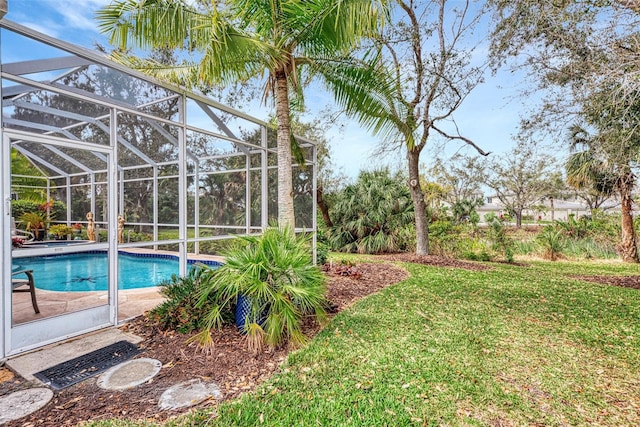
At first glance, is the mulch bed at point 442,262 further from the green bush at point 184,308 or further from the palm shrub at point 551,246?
the green bush at point 184,308

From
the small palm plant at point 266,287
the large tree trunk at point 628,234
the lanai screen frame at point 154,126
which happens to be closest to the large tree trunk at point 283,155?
the lanai screen frame at point 154,126

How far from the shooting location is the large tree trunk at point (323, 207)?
13641 mm

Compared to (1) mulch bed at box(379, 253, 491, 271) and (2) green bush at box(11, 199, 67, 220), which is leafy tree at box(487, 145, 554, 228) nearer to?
(1) mulch bed at box(379, 253, 491, 271)

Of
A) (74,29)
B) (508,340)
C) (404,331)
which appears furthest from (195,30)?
(74,29)

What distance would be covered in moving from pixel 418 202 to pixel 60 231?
8.84 metres

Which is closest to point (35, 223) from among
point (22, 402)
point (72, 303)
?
point (72, 303)

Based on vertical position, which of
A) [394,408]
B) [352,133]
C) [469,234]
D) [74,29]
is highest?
[74,29]

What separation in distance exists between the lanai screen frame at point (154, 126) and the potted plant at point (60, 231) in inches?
5.0

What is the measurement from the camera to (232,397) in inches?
107

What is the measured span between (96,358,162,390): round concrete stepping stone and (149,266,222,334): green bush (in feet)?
1.98

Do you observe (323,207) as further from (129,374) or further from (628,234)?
(129,374)

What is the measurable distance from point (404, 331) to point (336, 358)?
3.98 ft

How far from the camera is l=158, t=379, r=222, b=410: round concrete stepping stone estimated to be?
2.61 metres

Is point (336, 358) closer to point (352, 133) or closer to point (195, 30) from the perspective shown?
point (195, 30)
